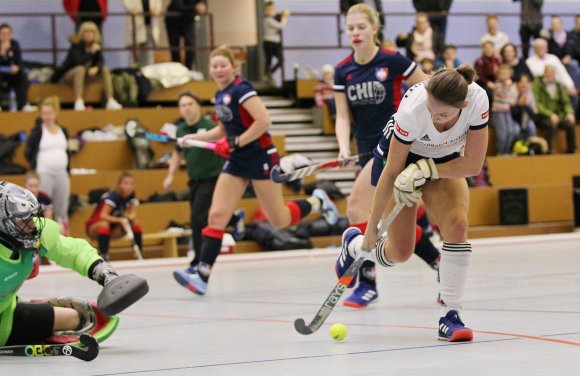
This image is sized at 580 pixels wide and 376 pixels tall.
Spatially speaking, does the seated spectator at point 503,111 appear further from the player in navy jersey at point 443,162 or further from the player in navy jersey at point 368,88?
the player in navy jersey at point 443,162

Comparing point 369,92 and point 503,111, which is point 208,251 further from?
point 503,111

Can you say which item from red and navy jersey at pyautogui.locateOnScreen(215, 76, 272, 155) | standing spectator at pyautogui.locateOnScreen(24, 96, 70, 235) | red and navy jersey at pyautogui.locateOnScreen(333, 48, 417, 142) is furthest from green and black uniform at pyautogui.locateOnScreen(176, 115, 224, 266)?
standing spectator at pyautogui.locateOnScreen(24, 96, 70, 235)

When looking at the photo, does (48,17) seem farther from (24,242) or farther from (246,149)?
(24,242)

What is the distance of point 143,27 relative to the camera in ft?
55.5

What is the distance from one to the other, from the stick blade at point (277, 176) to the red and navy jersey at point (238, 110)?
0.18 metres

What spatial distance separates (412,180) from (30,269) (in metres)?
1.70

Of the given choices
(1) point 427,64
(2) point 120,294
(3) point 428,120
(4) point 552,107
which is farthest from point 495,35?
(2) point 120,294

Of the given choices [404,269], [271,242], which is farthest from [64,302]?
[271,242]

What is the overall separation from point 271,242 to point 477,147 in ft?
28.9

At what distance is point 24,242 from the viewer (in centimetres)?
466

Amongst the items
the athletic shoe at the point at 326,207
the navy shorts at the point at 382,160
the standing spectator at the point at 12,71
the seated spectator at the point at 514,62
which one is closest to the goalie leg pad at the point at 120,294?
the navy shorts at the point at 382,160

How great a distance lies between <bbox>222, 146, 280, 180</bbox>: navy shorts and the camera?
8156 millimetres

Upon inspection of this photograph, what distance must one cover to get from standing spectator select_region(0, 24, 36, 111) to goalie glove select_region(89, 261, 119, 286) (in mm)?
10566

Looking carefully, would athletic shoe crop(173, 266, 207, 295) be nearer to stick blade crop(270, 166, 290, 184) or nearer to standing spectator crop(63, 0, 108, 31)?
stick blade crop(270, 166, 290, 184)
